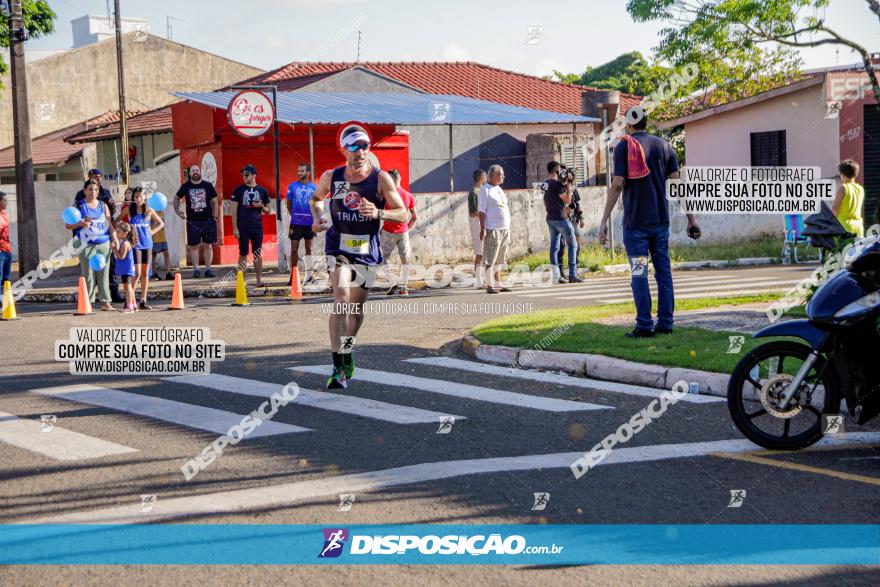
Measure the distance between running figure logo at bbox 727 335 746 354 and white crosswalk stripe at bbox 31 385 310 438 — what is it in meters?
4.04

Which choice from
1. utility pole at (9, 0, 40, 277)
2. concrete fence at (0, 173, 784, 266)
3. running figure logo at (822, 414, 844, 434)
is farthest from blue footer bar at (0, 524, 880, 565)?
utility pole at (9, 0, 40, 277)

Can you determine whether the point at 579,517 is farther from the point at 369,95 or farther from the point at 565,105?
the point at 565,105

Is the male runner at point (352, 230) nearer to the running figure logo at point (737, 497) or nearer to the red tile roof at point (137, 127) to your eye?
the running figure logo at point (737, 497)

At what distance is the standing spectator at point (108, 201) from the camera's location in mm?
16156

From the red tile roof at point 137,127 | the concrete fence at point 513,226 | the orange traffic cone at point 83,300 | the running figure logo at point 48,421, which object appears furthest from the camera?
the red tile roof at point 137,127

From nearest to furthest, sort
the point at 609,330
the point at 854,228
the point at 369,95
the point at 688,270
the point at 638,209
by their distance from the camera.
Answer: the point at 638,209, the point at 609,330, the point at 854,228, the point at 688,270, the point at 369,95

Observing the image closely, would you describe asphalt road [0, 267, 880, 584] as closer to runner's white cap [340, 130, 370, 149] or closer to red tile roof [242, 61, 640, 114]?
runner's white cap [340, 130, 370, 149]

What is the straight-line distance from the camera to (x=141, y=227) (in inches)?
638

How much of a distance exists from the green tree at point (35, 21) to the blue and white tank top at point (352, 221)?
23.1 m

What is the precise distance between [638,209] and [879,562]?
6239 millimetres

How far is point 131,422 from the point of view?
7.76 meters

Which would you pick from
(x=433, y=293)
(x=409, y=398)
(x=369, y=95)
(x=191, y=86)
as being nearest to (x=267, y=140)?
(x=369, y=95)

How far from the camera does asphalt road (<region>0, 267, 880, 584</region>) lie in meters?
4.57

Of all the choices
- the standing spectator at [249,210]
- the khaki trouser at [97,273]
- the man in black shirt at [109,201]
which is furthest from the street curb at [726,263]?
the khaki trouser at [97,273]
